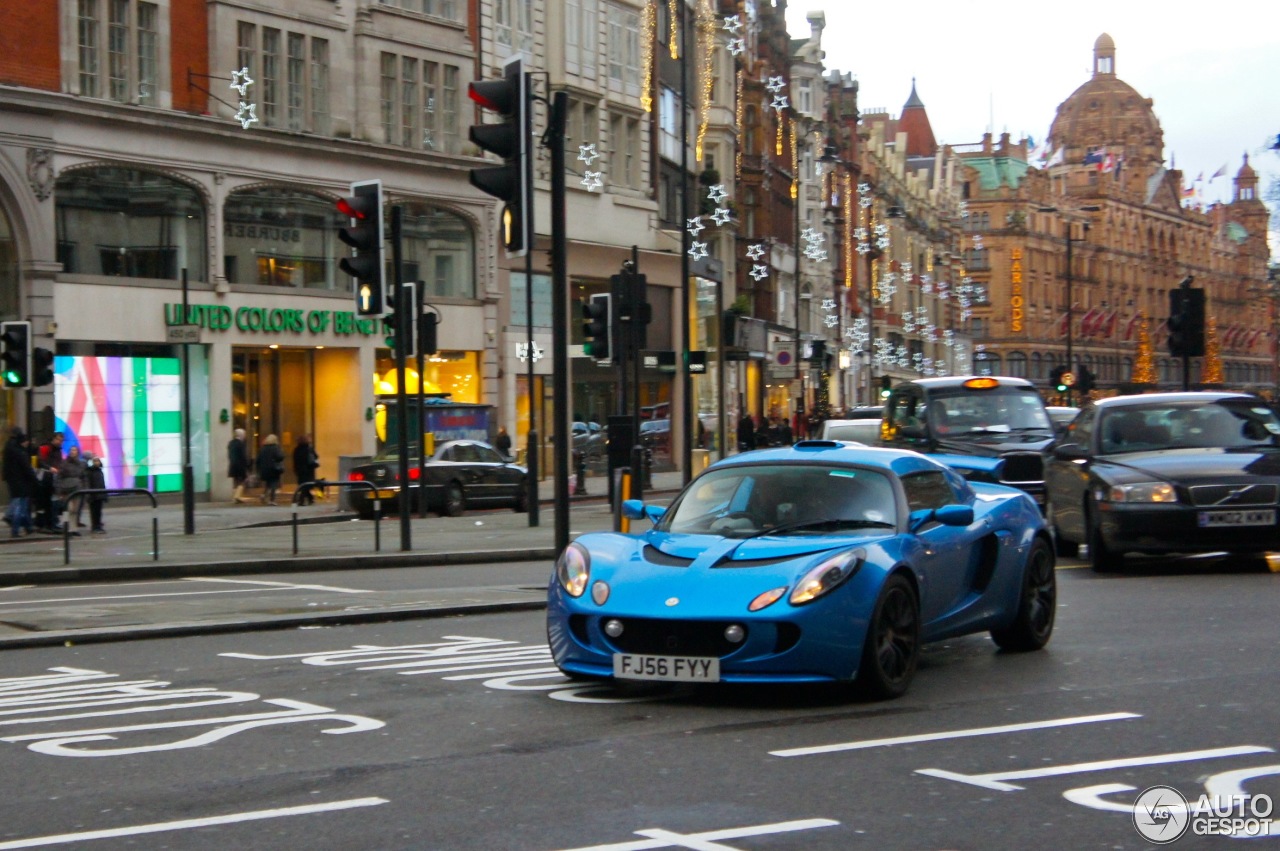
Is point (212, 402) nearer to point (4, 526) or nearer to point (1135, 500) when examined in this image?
point (4, 526)

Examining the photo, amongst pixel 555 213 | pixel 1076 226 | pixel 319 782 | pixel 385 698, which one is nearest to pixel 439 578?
pixel 555 213

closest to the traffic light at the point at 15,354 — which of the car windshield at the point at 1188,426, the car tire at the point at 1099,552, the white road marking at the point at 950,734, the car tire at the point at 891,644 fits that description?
the car windshield at the point at 1188,426

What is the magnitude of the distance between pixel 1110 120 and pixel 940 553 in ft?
632

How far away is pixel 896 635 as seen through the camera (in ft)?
30.3

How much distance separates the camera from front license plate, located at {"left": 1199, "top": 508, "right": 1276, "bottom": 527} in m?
15.7

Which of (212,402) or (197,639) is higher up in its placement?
(212,402)

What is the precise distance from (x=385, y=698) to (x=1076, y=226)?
157 m

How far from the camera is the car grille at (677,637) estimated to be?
346 inches

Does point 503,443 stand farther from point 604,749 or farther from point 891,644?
point 604,749

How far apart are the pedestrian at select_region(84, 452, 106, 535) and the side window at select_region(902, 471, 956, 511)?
19095mm

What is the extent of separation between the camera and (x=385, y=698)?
31.2 feet

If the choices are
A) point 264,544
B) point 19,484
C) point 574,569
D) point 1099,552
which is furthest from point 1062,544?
point 19,484

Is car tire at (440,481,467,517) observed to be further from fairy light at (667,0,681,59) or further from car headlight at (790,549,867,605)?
fairy light at (667,0,681,59)

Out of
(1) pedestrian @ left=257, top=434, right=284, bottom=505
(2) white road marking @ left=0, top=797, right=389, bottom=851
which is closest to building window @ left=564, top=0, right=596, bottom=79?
(1) pedestrian @ left=257, top=434, right=284, bottom=505
